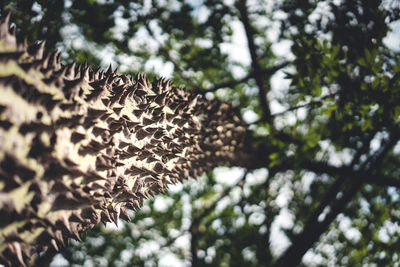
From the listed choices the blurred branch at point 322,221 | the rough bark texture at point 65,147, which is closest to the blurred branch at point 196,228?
the blurred branch at point 322,221

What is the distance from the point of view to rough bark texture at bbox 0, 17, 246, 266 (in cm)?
93

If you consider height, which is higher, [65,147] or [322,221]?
[65,147]

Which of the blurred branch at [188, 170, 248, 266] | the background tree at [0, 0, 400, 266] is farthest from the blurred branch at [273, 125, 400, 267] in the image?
the blurred branch at [188, 170, 248, 266]

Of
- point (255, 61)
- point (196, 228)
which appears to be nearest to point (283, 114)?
point (255, 61)

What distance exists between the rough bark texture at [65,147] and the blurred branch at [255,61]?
219 cm

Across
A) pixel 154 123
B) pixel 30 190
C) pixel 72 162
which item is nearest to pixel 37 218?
pixel 30 190

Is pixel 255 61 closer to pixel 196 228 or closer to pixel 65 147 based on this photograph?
pixel 65 147

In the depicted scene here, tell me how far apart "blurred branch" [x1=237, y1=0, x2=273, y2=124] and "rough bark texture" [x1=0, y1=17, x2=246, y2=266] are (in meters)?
2.19

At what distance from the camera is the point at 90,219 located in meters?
1.36

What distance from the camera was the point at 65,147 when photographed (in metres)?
1.09

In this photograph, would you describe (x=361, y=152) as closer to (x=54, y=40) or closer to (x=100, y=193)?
(x=100, y=193)

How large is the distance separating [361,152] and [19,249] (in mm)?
3398

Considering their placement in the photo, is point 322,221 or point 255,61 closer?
point 322,221

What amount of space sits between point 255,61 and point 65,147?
3371 millimetres
